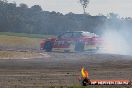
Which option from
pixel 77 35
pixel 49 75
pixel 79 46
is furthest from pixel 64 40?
pixel 49 75

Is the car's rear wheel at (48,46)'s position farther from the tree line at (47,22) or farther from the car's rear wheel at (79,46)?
the tree line at (47,22)

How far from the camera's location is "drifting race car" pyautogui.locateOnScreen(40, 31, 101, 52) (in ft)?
105

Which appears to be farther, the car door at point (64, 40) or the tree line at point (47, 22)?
the tree line at point (47, 22)

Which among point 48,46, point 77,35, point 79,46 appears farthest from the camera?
point 48,46

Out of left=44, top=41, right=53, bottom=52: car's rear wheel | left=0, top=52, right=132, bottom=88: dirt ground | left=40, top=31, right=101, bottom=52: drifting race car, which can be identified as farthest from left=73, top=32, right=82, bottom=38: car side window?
left=0, top=52, right=132, bottom=88: dirt ground

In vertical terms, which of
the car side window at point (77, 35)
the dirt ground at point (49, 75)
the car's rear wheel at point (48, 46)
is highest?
the car side window at point (77, 35)

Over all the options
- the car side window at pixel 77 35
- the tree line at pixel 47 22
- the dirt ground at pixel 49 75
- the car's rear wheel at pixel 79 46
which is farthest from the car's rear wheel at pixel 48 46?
the tree line at pixel 47 22

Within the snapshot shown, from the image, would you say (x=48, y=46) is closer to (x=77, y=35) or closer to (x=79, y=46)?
(x=77, y=35)

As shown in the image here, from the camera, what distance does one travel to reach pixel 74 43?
3244cm

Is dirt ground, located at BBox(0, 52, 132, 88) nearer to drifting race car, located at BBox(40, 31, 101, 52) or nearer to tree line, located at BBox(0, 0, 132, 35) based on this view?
drifting race car, located at BBox(40, 31, 101, 52)

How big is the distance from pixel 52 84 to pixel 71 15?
72.8m

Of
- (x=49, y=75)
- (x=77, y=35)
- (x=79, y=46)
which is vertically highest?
(x=77, y=35)

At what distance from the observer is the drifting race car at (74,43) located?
3209 centimetres

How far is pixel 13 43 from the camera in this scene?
155 feet
